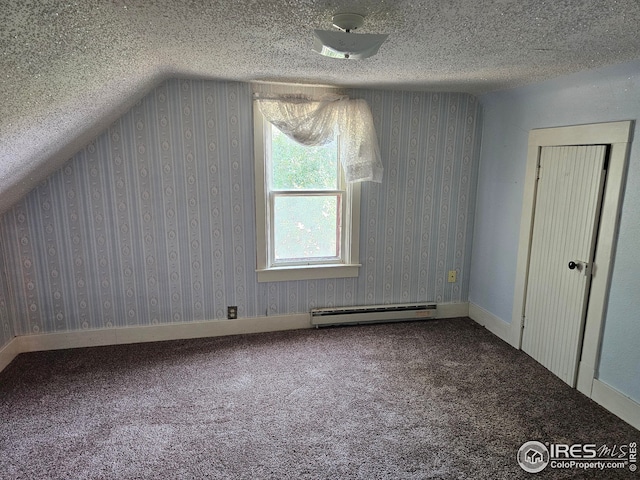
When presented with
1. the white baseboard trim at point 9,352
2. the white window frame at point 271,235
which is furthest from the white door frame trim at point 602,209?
the white baseboard trim at point 9,352

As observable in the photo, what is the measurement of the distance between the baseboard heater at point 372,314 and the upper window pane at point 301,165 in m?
1.11

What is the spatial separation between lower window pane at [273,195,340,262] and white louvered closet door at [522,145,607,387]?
5.28ft

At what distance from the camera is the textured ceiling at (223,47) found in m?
1.41

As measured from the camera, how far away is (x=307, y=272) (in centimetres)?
355

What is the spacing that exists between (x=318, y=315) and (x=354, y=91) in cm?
194

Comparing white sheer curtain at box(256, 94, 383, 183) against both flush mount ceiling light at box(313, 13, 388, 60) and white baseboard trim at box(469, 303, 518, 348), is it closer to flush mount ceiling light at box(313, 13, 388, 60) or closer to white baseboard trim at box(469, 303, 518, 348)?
flush mount ceiling light at box(313, 13, 388, 60)

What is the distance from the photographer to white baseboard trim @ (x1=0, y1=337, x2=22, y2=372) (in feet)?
9.57

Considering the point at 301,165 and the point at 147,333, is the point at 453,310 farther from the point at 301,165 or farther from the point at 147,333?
the point at 147,333

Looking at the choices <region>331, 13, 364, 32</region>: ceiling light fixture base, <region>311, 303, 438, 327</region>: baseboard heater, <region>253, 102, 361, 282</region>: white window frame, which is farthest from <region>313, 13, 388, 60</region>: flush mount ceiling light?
<region>311, 303, 438, 327</region>: baseboard heater

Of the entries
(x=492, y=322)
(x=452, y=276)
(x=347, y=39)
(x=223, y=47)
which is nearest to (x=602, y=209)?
(x=492, y=322)

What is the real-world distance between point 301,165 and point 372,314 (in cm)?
148

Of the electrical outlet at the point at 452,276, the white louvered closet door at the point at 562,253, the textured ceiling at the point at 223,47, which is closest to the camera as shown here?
the textured ceiling at the point at 223,47

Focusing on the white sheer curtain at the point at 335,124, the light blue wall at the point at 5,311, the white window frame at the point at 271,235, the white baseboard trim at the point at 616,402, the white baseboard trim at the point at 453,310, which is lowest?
the white baseboard trim at the point at 616,402

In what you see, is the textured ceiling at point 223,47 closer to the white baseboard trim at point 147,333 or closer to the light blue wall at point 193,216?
the light blue wall at point 193,216
